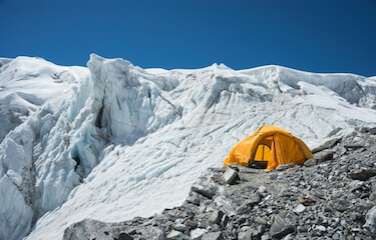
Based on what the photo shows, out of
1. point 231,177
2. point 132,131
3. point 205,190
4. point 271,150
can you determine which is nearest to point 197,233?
point 205,190

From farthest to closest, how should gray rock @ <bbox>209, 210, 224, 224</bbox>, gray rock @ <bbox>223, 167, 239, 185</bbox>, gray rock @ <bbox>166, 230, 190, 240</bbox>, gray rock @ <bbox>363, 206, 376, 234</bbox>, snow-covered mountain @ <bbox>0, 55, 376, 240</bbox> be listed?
snow-covered mountain @ <bbox>0, 55, 376, 240</bbox> < gray rock @ <bbox>223, 167, 239, 185</bbox> < gray rock @ <bbox>209, 210, 224, 224</bbox> < gray rock @ <bbox>166, 230, 190, 240</bbox> < gray rock @ <bbox>363, 206, 376, 234</bbox>

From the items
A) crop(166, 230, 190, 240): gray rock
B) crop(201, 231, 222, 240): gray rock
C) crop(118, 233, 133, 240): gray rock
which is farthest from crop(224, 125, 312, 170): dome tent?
crop(118, 233, 133, 240): gray rock

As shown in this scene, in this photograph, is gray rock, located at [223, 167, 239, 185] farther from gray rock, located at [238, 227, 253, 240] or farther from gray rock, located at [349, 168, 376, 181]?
gray rock, located at [349, 168, 376, 181]

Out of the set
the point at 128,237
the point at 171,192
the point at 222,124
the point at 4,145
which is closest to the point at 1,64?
the point at 4,145

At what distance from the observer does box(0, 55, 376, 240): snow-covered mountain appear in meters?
18.0

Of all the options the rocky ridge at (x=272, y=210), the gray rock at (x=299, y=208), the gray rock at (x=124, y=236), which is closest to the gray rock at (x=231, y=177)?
the rocky ridge at (x=272, y=210)

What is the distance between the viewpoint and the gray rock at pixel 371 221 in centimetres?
636

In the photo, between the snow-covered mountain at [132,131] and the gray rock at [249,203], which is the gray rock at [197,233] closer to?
the gray rock at [249,203]

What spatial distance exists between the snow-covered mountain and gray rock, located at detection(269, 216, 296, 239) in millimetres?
8177

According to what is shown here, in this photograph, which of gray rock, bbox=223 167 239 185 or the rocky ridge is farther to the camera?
gray rock, bbox=223 167 239 185

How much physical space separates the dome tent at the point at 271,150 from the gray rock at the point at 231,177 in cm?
232

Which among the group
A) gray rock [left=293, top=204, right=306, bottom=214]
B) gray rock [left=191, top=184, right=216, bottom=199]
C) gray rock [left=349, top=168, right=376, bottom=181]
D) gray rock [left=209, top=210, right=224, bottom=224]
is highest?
gray rock [left=349, top=168, right=376, bottom=181]

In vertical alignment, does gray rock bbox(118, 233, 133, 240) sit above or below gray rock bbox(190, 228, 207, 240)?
above

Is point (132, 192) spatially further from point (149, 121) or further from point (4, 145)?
point (4, 145)
